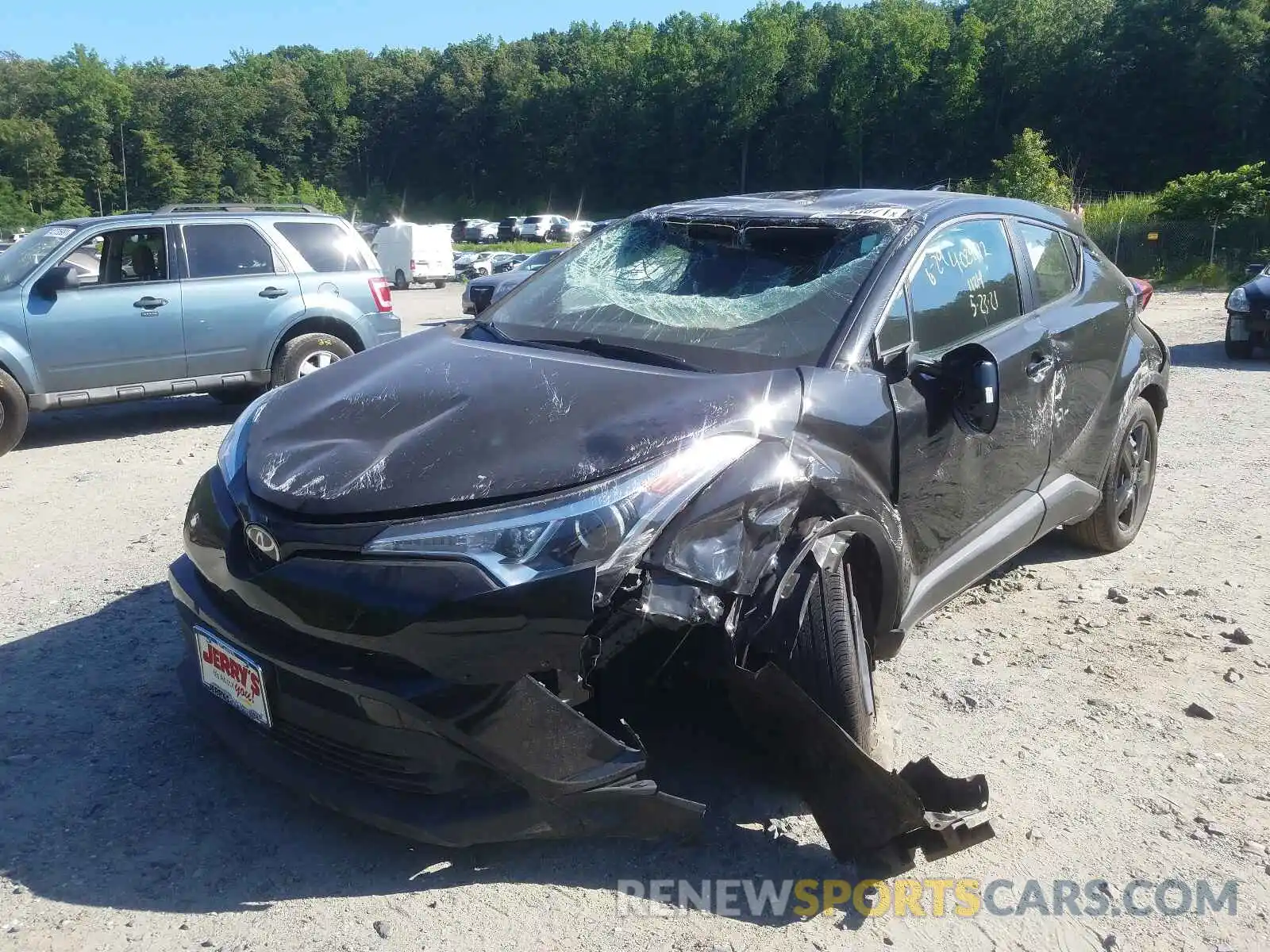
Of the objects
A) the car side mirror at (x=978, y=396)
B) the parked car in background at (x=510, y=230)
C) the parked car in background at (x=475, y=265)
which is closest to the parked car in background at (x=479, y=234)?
the parked car in background at (x=510, y=230)

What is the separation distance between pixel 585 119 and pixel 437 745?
106 m

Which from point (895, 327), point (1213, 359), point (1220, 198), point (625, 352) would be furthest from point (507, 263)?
point (895, 327)

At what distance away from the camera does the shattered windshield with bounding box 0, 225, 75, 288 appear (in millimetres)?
8188

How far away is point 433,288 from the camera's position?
34375 mm

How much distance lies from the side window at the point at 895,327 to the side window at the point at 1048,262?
1113 mm

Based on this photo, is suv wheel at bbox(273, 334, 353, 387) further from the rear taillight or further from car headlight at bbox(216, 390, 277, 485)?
car headlight at bbox(216, 390, 277, 485)

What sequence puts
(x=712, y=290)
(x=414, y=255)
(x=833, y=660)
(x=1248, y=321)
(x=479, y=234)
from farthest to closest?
(x=479, y=234) < (x=414, y=255) < (x=1248, y=321) < (x=712, y=290) < (x=833, y=660)

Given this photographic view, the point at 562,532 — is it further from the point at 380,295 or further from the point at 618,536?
the point at 380,295

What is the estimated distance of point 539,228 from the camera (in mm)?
59406

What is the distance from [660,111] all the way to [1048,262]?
327 ft

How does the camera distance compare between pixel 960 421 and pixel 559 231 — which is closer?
pixel 960 421

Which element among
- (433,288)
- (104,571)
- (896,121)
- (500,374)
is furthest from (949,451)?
(896,121)

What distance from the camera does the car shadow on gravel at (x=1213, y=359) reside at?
12109 mm

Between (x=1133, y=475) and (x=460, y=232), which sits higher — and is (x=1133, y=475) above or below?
below
